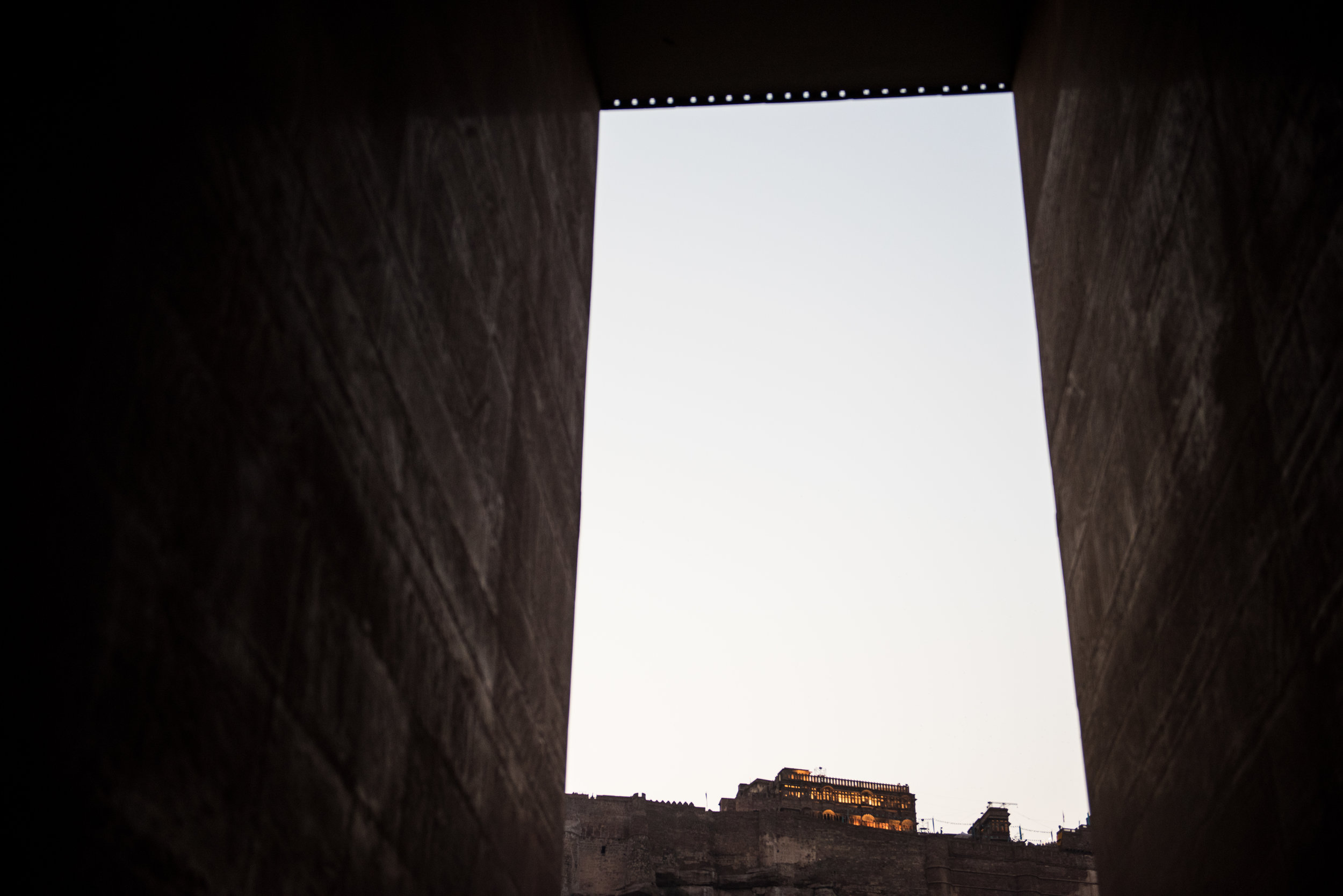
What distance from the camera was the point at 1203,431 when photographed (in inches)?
219

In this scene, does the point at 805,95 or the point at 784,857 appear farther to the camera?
the point at 784,857

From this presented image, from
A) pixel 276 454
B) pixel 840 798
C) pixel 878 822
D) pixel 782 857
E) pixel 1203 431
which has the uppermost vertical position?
pixel 840 798

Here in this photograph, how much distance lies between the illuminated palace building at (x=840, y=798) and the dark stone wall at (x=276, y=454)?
5968cm

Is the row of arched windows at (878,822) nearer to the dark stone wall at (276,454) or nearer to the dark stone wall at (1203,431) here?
the dark stone wall at (1203,431)

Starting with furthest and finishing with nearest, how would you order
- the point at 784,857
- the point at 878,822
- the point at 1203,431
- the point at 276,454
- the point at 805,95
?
1. the point at 878,822
2. the point at 784,857
3. the point at 805,95
4. the point at 1203,431
5. the point at 276,454

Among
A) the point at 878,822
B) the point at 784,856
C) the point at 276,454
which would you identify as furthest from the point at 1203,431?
the point at 878,822

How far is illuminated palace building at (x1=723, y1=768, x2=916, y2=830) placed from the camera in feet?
211

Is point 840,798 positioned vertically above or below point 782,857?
above

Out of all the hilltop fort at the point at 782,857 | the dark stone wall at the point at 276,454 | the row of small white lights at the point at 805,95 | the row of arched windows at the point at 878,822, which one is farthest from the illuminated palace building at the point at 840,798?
the dark stone wall at the point at 276,454

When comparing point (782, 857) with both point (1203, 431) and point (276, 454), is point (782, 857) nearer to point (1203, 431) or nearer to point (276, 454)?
point (1203, 431)

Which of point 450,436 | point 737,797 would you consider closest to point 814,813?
point 737,797

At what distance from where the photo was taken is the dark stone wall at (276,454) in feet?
8.26

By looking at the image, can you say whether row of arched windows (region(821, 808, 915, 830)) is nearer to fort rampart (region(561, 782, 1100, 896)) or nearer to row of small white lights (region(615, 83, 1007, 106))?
fort rampart (region(561, 782, 1100, 896))

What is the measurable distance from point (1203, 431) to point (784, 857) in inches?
2089
